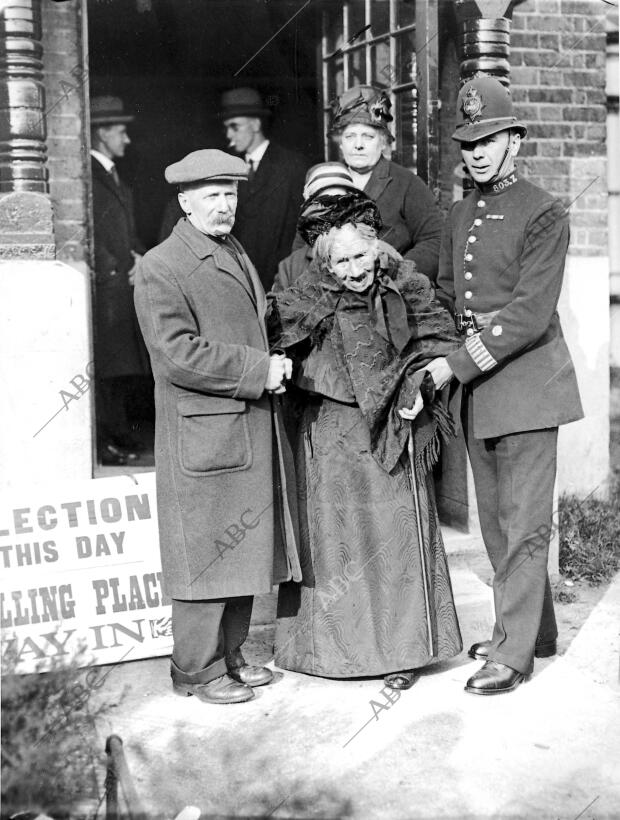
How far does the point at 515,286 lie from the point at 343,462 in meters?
0.94

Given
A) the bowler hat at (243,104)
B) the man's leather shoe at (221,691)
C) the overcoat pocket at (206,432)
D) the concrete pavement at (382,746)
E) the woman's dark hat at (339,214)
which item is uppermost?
the bowler hat at (243,104)

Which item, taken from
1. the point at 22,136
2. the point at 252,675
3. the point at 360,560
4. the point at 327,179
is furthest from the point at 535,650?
the point at 22,136

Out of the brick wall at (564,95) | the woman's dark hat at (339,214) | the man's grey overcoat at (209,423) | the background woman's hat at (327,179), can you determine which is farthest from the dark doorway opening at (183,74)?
the man's grey overcoat at (209,423)

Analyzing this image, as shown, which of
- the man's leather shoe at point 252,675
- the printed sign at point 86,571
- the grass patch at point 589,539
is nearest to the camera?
the man's leather shoe at point 252,675

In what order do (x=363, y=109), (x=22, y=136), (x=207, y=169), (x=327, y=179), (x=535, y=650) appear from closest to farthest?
(x=207, y=169), (x=535, y=650), (x=327, y=179), (x=363, y=109), (x=22, y=136)

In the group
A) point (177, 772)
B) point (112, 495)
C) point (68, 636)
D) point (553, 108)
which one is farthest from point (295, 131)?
point (177, 772)

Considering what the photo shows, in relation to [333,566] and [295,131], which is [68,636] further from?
[295,131]

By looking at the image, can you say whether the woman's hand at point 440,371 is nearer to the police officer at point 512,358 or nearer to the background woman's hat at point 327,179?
the police officer at point 512,358

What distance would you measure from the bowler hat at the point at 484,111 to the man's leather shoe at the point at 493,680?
2011mm

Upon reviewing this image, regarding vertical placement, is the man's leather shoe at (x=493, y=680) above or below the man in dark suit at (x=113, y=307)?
below

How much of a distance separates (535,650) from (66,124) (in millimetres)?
3336

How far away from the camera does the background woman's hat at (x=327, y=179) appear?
4598 mm

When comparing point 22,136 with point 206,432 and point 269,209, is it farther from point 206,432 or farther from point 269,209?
point 206,432

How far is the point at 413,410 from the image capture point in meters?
4.09
